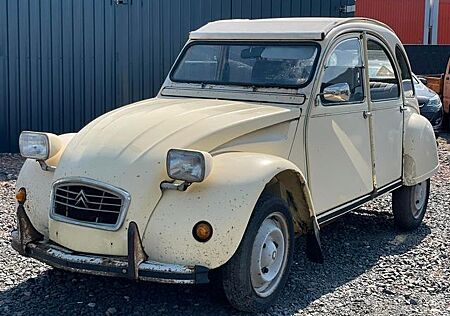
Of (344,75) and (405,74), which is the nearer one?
(344,75)

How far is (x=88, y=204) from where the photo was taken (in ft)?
14.9

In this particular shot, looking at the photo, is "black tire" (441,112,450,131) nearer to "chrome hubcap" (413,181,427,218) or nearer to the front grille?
Answer: "chrome hubcap" (413,181,427,218)

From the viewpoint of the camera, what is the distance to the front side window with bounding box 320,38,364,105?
5.67m

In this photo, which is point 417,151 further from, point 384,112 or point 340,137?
point 340,137

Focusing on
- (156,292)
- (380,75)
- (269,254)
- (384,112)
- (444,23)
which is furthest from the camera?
(444,23)

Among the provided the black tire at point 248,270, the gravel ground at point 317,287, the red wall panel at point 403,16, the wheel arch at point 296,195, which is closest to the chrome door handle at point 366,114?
the gravel ground at point 317,287

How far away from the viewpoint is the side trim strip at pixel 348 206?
5.54m

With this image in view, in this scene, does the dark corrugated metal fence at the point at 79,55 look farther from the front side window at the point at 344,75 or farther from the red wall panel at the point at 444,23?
the red wall panel at the point at 444,23

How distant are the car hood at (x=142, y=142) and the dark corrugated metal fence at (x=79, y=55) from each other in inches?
238

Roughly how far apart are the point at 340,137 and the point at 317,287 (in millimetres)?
1235

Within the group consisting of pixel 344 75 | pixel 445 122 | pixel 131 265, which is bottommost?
pixel 445 122

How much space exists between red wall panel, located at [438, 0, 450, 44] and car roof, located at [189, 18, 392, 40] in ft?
81.1

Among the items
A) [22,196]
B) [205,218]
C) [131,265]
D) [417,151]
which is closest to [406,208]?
[417,151]

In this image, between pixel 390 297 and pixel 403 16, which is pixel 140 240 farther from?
pixel 403 16
